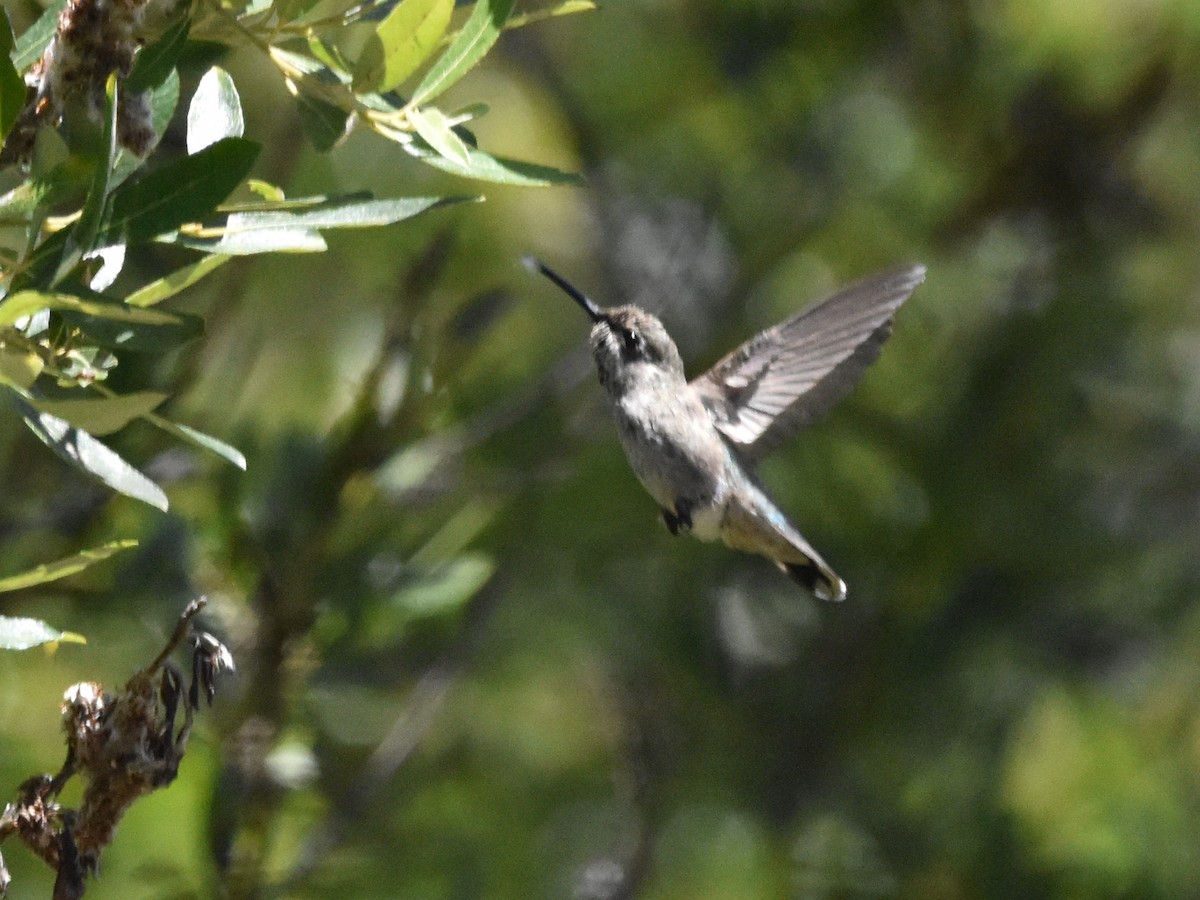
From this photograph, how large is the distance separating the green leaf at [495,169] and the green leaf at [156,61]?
0.47 ft

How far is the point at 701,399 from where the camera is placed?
202 cm

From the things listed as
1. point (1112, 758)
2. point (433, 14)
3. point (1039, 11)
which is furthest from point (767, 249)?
point (433, 14)

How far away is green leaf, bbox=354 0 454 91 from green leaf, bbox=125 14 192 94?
10 cm

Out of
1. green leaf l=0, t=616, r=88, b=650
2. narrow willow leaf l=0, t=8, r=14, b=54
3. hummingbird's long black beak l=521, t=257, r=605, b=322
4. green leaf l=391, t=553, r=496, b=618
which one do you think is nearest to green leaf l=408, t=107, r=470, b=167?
narrow willow leaf l=0, t=8, r=14, b=54

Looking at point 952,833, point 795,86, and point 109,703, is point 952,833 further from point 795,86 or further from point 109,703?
point 109,703

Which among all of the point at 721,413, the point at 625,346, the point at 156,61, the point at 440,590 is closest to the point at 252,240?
the point at 156,61

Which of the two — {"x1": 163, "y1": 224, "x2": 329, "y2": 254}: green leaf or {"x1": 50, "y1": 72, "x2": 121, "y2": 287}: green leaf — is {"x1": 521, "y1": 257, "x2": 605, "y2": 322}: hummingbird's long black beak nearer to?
{"x1": 163, "y1": 224, "x2": 329, "y2": 254}: green leaf

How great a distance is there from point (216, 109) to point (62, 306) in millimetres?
219

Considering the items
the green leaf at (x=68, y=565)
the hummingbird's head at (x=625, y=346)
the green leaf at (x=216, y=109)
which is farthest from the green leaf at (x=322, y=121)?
the hummingbird's head at (x=625, y=346)

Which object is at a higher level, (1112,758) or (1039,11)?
(1039,11)

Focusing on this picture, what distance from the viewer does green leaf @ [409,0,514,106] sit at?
0.82 metres

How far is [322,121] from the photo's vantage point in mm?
891

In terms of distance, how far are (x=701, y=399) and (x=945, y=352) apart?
0.70 meters

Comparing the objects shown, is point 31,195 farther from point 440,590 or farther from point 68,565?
point 440,590
